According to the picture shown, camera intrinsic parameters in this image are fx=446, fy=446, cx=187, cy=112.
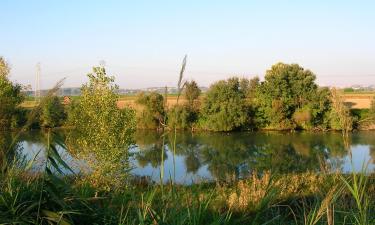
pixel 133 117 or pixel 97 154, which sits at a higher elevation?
pixel 133 117

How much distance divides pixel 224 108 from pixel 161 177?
57173 mm

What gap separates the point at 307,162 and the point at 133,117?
17996mm

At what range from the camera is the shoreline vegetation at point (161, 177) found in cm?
297

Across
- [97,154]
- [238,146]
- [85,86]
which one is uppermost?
[85,86]

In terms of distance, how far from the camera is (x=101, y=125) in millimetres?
17422

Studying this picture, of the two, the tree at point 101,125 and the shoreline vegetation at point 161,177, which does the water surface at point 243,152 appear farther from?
the tree at point 101,125

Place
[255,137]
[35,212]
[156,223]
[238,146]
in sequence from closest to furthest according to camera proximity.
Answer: [156,223], [35,212], [238,146], [255,137]

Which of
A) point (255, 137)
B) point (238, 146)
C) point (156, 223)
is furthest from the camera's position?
point (255, 137)

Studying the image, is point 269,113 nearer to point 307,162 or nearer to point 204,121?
point 204,121

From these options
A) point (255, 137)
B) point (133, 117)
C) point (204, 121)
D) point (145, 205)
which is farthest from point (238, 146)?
point (145, 205)

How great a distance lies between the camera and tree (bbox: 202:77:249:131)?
58.9m

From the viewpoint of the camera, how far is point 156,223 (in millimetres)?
2795

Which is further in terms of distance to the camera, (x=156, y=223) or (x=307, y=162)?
(x=307, y=162)

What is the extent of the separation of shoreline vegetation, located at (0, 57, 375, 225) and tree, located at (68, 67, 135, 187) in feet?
0.14
